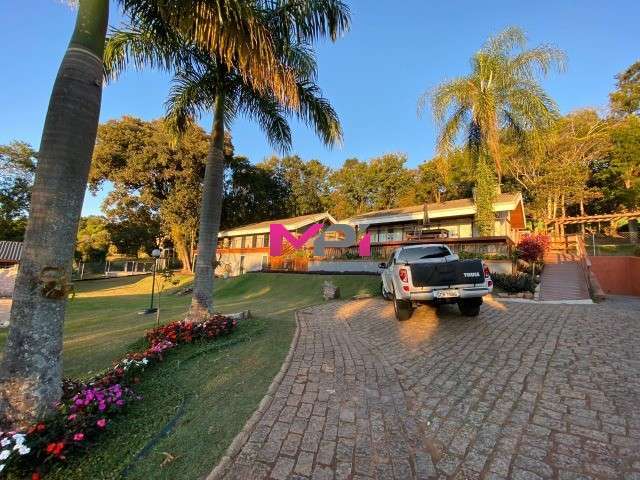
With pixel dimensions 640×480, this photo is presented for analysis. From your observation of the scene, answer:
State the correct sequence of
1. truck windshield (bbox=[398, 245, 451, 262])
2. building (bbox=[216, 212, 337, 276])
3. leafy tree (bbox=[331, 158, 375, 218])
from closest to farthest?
truck windshield (bbox=[398, 245, 451, 262]), building (bbox=[216, 212, 337, 276]), leafy tree (bbox=[331, 158, 375, 218])

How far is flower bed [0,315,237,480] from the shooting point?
7.85 feet

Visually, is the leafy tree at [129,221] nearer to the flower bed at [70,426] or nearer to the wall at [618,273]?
the flower bed at [70,426]

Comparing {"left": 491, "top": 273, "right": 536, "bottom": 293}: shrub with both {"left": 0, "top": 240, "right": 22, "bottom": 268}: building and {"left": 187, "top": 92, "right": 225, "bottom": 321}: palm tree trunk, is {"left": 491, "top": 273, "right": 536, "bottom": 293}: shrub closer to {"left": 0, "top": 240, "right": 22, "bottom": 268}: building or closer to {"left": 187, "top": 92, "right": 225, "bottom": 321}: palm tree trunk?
{"left": 187, "top": 92, "right": 225, "bottom": 321}: palm tree trunk

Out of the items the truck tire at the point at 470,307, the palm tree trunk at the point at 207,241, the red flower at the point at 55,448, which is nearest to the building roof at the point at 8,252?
the palm tree trunk at the point at 207,241

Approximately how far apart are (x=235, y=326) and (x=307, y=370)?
2.84m

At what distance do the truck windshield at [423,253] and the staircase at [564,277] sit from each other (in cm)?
588

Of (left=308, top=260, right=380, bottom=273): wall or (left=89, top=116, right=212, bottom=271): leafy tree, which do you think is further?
(left=89, top=116, right=212, bottom=271): leafy tree

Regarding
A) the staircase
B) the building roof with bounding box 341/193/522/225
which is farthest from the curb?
the building roof with bounding box 341/193/522/225

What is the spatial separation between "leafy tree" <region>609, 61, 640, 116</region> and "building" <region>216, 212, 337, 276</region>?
1141 inches

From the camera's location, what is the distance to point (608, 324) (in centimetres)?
705

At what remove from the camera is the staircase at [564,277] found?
39.4 feet

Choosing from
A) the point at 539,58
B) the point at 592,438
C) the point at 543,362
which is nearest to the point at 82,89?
the point at 592,438

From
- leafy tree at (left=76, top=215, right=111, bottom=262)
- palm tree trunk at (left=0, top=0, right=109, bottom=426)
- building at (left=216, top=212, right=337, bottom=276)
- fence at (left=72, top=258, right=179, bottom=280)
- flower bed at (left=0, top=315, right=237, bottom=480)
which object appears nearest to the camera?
flower bed at (left=0, top=315, right=237, bottom=480)

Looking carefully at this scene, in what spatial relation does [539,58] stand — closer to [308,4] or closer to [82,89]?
[308,4]
